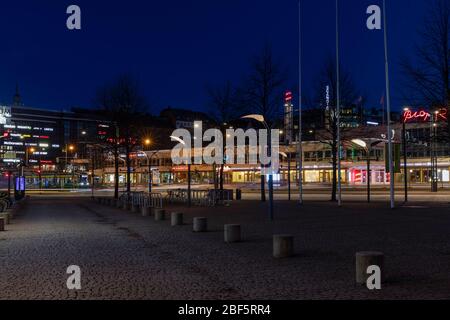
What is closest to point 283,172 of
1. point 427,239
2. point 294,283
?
point 427,239

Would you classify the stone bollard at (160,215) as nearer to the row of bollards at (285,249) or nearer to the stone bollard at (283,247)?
the row of bollards at (285,249)

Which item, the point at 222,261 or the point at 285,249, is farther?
the point at 285,249

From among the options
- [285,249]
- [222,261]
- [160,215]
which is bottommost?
[222,261]

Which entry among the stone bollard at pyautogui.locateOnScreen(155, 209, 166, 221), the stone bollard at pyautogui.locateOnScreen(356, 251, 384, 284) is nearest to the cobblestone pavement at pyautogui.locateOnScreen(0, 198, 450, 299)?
the stone bollard at pyautogui.locateOnScreen(356, 251, 384, 284)

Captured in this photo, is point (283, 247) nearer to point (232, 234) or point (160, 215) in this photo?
point (232, 234)

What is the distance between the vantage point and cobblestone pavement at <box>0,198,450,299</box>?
363 inches

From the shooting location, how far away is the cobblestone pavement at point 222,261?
9219 mm

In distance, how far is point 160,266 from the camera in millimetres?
12031

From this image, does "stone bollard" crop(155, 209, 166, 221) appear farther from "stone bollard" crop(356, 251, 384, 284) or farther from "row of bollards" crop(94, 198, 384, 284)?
"stone bollard" crop(356, 251, 384, 284)

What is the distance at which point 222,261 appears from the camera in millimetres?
12594

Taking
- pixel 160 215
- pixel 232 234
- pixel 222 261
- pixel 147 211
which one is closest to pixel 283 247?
pixel 222 261

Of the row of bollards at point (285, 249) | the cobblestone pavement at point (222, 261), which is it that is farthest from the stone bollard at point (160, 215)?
the cobblestone pavement at point (222, 261)
